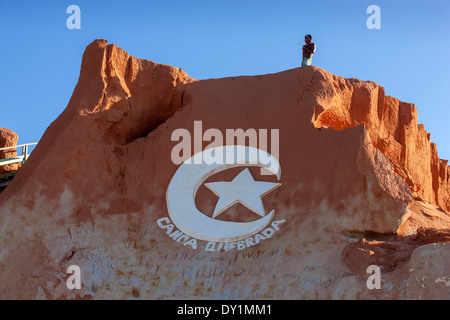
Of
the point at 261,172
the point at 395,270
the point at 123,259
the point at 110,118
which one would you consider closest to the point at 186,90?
the point at 110,118

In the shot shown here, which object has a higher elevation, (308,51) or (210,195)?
(308,51)

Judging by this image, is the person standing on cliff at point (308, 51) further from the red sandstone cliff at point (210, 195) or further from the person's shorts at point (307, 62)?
the red sandstone cliff at point (210, 195)

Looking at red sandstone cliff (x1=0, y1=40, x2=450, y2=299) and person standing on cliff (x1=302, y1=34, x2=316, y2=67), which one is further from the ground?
person standing on cliff (x1=302, y1=34, x2=316, y2=67)

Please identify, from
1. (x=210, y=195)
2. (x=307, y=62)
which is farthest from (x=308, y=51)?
(x=210, y=195)

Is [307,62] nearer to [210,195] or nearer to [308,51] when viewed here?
[308,51]

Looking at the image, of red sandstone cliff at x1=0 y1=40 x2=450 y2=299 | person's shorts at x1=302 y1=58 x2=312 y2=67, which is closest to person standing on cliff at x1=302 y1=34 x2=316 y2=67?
person's shorts at x1=302 y1=58 x2=312 y2=67

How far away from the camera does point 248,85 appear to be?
1397cm

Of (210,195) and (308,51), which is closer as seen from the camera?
(210,195)

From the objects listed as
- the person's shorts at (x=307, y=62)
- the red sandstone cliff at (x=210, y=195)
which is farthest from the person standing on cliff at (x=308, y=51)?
the red sandstone cliff at (x=210, y=195)

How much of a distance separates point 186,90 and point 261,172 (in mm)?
3125

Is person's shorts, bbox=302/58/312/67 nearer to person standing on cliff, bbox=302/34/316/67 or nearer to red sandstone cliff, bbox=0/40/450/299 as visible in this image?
person standing on cliff, bbox=302/34/316/67

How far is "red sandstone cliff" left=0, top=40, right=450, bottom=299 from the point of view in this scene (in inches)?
434

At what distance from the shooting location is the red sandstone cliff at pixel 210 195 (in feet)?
36.1

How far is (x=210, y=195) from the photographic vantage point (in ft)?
41.7
